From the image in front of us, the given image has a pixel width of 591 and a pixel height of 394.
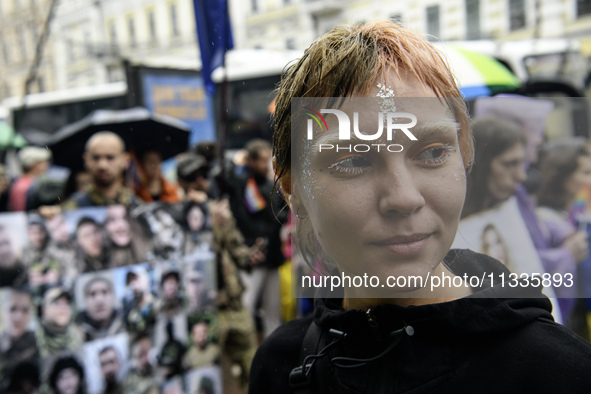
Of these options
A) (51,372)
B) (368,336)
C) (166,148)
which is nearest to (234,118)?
(166,148)

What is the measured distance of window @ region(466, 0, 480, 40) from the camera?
35.2 feet

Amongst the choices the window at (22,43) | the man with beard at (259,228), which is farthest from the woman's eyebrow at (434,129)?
the window at (22,43)

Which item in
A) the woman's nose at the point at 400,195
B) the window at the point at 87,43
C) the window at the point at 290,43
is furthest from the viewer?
the window at the point at 290,43

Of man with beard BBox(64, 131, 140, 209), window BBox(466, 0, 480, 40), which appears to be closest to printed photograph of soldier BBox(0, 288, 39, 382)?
man with beard BBox(64, 131, 140, 209)

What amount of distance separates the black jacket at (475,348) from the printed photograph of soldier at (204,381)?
7.43 feet

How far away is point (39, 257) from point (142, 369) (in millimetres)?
780

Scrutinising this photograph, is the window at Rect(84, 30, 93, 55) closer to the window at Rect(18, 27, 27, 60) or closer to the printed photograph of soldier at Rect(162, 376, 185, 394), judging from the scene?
the window at Rect(18, 27, 27, 60)

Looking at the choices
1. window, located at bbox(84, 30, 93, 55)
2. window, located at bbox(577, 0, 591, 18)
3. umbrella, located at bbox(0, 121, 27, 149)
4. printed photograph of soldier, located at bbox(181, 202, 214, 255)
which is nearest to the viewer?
printed photograph of soldier, located at bbox(181, 202, 214, 255)

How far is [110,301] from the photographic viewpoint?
2572 mm

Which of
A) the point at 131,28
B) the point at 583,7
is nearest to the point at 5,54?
the point at 131,28

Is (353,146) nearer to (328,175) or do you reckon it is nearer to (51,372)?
(328,175)

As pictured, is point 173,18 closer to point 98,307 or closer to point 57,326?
point 98,307

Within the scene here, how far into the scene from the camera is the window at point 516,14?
10898 millimetres

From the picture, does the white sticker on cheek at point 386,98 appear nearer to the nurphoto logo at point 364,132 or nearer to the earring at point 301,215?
the nurphoto logo at point 364,132
